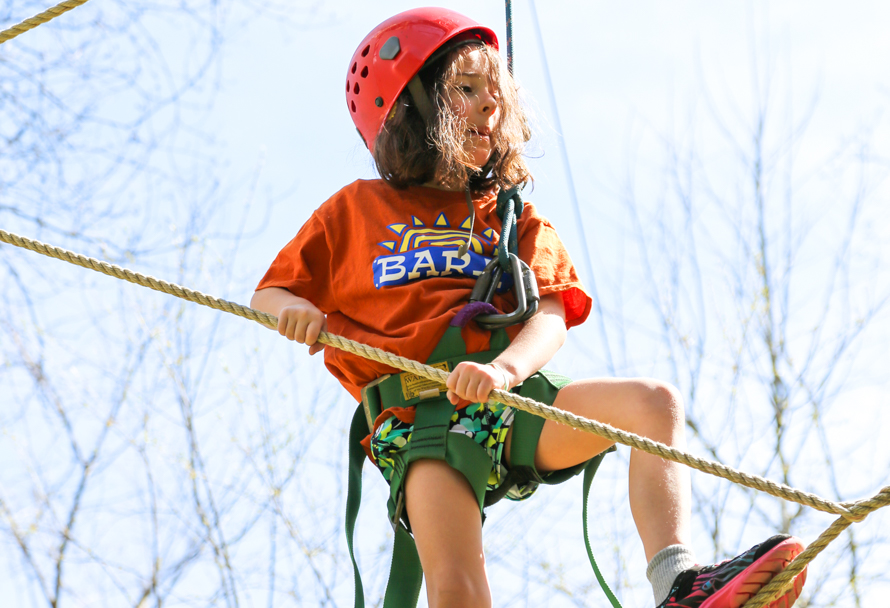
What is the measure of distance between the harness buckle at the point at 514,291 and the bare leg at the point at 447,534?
347 mm

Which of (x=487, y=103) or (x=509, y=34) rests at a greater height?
(x=509, y=34)

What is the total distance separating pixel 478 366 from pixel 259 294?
68 cm

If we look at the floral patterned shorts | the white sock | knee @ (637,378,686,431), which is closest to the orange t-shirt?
the floral patterned shorts

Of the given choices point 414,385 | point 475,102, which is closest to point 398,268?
point 414,385

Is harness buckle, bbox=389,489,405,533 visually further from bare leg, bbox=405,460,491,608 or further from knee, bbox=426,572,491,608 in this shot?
knee, bbox=426,572,491,608

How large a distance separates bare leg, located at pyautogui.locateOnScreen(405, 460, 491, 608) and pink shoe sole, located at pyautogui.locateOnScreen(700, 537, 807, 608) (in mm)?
500

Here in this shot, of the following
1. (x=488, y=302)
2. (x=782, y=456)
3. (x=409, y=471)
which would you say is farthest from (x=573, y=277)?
(x=782, y=456)

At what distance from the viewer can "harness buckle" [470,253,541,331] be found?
219 centimetres

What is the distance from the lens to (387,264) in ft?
7.50

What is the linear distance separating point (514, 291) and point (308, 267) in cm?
51

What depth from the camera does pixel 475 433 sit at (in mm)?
2180

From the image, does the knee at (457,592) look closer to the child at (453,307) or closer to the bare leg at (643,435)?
the child at (453,307)

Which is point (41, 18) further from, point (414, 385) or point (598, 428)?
point (598, 428)

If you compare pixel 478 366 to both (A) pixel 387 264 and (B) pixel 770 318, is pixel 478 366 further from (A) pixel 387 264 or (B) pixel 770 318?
(B) pixel 770 318
